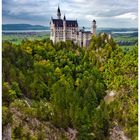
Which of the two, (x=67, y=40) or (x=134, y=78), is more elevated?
(x=67, y=40)

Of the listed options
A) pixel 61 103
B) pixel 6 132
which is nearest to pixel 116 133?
pixel 61 103

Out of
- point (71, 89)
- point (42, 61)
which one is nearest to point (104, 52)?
point (42, 61)

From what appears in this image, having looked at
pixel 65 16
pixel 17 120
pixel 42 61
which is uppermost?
pixel 65 16

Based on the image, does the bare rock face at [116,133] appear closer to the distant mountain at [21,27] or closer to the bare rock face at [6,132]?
the bare rock face at [6,132]

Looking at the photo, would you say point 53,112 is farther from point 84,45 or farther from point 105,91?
point 84,45

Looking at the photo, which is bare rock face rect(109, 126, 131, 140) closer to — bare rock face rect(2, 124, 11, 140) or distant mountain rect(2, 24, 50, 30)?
bare rock face rect(2, 124, 11, 140)

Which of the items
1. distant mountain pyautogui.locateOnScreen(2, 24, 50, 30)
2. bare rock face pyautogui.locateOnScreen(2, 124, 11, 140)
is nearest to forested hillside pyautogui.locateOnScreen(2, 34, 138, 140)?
bare rock face pyautogui.locateOnScreen(2, 124, 11, 140)

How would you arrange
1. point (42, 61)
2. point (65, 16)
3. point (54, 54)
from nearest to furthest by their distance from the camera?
point (65, 16)
point (42, 61)
point (54, 54)

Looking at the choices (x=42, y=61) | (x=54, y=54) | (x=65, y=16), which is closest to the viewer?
(x=65, y=16)

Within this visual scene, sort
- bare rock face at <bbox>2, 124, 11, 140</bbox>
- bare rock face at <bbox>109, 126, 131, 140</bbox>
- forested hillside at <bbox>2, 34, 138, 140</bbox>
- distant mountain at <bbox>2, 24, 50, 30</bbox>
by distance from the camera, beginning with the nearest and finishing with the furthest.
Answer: distant mountain at <bbox>2, 24, 50, 30</bbox>, bare rock face at <bbox>2, 124, 11, 140</bbox>, forested hillside at <bbox>2, 34, 138, 140</bbox>, bare rock face at <bbox>109, 126, 131, 140</bbox>

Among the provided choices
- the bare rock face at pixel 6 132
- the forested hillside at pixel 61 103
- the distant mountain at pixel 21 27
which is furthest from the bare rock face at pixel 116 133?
the distant mountain at pixel 21 27

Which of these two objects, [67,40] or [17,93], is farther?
[67,40]
